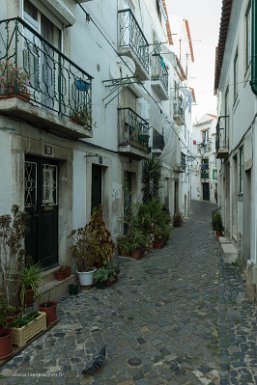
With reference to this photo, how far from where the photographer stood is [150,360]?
3680mm

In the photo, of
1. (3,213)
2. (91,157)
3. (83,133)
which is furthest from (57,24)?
(3,213)

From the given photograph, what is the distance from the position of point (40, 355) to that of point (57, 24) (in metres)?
5.47

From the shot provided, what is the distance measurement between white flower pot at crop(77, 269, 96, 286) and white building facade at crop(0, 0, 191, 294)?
46cm

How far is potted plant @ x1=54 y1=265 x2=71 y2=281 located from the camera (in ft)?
19.3

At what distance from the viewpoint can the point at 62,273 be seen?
5.92 meters

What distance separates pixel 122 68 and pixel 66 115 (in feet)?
11.4

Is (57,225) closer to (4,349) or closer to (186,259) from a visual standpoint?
(4,349)

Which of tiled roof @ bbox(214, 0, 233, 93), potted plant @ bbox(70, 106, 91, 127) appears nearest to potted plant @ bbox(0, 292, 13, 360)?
potted plant @ bbox(70, 106, 91, 127)

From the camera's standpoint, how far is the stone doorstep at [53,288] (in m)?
5.23

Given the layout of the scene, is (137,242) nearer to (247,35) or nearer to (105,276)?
(105,276)

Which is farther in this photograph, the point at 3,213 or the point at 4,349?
the point at 3,213

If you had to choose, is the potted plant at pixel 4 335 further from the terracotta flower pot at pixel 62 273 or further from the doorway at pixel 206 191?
the doorway at pixel 206 191

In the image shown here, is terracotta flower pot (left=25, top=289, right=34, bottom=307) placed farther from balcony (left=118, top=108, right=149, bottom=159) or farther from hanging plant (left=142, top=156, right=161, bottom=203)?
→ hanging plant (left=142, top=156, right=161, bottom=203)

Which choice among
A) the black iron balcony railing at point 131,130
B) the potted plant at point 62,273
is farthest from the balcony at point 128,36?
the potted plant at point 62,273
